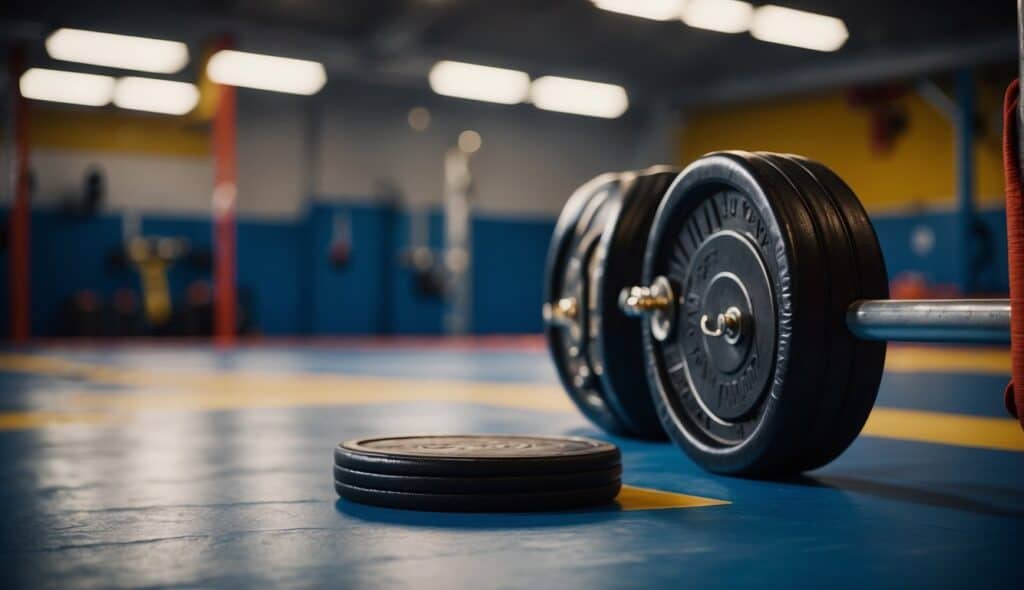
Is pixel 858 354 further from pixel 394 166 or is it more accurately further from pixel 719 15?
pixel 394 166

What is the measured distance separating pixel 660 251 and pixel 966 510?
41.6 inches

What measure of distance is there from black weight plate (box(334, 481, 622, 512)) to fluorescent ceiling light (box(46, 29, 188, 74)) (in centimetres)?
1356

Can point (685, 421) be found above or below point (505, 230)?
below

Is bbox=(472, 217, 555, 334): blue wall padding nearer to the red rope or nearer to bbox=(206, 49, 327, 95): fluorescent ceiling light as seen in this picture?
bbox=(206, 49, 327, 95): fluorescent ceiling light

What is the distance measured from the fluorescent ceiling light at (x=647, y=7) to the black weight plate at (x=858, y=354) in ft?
37.2

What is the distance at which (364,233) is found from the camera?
59.6 ft

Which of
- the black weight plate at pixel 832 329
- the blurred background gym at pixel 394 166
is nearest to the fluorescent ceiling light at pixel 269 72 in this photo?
the blurred background gym at pixel 394 166

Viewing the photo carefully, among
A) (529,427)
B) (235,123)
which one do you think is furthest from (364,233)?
(529,427)

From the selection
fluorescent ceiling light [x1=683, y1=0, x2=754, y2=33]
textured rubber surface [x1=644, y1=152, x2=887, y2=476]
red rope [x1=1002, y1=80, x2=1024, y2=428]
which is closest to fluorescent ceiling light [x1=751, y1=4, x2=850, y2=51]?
fluorescent ceiling light [x1=683, y1=0, x2=754, y2=33]

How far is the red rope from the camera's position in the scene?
1822mm

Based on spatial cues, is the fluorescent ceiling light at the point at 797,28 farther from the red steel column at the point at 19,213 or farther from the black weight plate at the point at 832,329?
the black weight plate at the point at 832,329

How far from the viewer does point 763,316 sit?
2498 mm

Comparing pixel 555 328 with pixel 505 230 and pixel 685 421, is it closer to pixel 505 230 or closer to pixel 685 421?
pixel 685 421

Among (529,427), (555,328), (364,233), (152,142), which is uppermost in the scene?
(152,142)
